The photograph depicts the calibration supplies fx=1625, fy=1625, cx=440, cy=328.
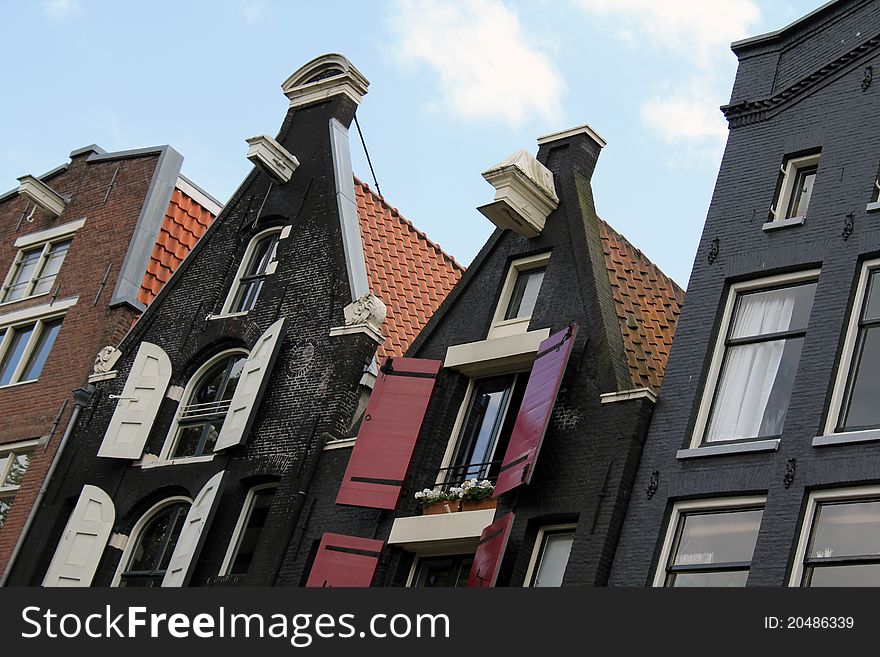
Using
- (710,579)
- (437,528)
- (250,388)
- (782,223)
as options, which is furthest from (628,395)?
(250,388)

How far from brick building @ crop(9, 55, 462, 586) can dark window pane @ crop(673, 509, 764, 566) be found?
626 centimetres

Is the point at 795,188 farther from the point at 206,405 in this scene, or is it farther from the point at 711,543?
the point at 206,405

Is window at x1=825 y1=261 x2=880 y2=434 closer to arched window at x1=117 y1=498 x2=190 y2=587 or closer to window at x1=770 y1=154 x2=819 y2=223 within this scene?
window at x1=770 y1=154 x2=819 y2=223

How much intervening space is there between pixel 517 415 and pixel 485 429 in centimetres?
85

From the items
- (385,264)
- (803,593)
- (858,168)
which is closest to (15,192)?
(385,264)

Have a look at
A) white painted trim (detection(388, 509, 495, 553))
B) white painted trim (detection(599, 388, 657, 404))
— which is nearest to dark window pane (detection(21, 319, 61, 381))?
white painted trim (detection(388, 509, 495, 553))

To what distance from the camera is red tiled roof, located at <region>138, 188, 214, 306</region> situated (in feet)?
98.0

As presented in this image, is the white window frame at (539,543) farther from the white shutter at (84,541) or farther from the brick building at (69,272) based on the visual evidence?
the brick building at (69,272)

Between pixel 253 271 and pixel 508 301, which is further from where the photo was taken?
pixel 253 271

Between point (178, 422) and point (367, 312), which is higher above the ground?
point (367, 312)

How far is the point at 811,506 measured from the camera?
17.7 m

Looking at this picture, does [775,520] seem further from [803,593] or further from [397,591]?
[397,591]

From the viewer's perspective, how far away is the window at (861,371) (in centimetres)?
1800

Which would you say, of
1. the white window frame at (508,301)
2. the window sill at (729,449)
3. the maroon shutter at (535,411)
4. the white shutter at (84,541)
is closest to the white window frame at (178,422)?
the white shutter at (84,541)
